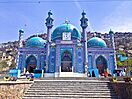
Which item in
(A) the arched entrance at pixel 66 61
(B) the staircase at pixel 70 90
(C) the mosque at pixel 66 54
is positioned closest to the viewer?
(B) the staircase at pixel 70 90

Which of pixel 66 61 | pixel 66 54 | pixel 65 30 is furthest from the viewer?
pixel 65 30

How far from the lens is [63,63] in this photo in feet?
94.1

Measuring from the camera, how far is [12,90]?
10.2 meters

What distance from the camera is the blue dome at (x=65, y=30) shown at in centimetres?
3089

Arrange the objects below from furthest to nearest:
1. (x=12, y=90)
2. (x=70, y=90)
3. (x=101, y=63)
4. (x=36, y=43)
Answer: (x=36, y=43)
(x=101, y=63)
(x=70, y=90)
(x=12, y=90)

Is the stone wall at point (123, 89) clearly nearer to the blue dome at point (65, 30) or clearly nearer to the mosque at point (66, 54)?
the mosque at point (66, 54)

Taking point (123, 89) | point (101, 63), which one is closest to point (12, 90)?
point (123, 89)

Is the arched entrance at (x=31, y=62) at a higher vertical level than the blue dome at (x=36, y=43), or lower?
lower

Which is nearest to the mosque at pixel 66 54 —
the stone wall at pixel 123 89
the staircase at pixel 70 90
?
the staircase at pixel 70 90

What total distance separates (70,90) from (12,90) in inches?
143

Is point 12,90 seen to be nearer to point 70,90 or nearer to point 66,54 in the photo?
point 70,90

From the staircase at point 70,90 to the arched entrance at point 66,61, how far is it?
15501 mm

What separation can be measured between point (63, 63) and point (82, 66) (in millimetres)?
3106

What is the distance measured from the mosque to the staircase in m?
13.4
